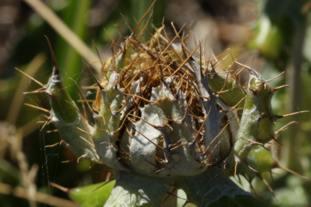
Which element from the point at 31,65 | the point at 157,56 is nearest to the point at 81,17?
the point at 31,65

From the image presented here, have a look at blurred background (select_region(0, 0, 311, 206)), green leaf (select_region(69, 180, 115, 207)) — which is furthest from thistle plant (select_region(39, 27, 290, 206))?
blurred background (select_region(0, 0, 311, 206))

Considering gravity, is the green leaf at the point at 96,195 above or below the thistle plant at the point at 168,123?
below

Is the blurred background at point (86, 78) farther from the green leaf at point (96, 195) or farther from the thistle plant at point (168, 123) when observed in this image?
the thistle plant at point (168, 123)

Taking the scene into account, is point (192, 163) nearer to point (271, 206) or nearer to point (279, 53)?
point (271, 206)

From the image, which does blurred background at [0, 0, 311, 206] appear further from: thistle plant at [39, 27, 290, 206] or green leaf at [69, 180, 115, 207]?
thistle plant at [39, 27, 290, 206]

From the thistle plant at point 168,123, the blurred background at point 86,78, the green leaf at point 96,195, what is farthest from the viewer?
the blurred background at point 86,78

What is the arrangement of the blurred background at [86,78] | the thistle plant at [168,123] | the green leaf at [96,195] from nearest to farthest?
the thistle plant at [168,123]
the green leaf at [96,195]
the blurred background at [86,78]

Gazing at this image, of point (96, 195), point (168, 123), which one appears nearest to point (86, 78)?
point (96, 195)

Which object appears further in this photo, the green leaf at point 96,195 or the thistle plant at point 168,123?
the green leaf at point 96,195

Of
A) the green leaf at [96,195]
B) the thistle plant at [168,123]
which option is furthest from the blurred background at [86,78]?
the thistle plant at [168,123]
